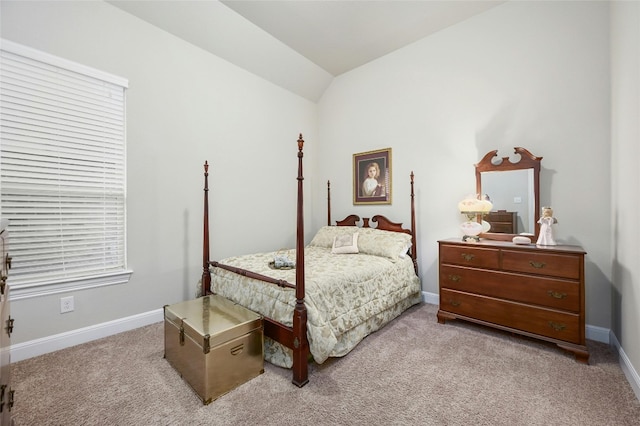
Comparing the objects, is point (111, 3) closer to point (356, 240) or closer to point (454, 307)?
point (356, 240)

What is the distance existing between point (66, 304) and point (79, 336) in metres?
0.29

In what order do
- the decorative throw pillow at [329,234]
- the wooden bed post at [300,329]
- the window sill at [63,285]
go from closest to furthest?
1. the wooden bed post at [300,329]
2. the window sill at [63,285]
3. the decorative throw pillow at [329,234]

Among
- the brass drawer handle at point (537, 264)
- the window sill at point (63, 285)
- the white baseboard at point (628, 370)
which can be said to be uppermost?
the brass drawer handle at point (537, 264)

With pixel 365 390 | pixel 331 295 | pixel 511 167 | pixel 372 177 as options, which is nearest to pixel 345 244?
pixel 372 177

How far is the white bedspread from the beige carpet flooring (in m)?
0.20

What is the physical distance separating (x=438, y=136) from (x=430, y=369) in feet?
8.23

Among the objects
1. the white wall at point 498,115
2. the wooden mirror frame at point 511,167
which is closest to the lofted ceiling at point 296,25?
the white wall at point 498,115

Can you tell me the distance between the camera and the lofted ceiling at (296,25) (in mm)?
2811

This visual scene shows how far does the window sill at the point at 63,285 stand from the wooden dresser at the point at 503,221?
360cm

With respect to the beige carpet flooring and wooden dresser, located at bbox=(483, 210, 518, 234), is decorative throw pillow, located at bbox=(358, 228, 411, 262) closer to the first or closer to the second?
wooden dresser, located at bbox=(483, 210, 518, 234)

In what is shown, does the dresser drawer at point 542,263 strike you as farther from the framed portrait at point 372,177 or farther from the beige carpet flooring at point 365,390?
the framed portrait at point 372,177

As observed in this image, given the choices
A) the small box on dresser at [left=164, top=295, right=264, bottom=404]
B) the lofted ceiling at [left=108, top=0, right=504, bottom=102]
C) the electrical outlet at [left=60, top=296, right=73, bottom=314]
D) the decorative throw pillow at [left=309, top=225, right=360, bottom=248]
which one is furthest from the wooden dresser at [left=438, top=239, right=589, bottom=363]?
the electrical outlet at [left=60, top=296, right=73, bottom=314]

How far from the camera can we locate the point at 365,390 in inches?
69.2

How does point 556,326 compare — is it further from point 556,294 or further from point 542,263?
point 542,263
